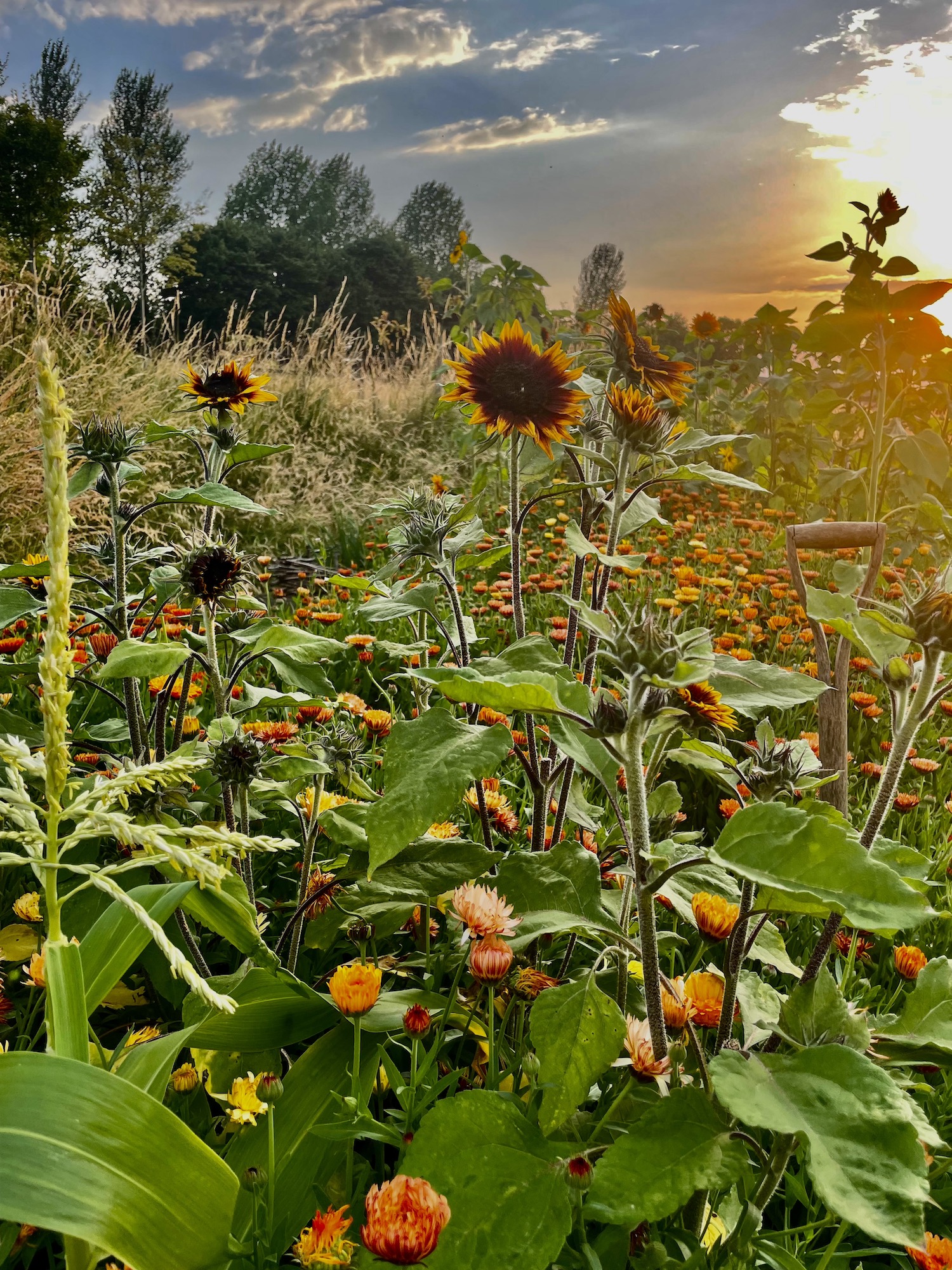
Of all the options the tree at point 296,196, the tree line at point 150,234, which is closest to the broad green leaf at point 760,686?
the tree line at point 150,234

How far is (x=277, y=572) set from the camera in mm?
3225

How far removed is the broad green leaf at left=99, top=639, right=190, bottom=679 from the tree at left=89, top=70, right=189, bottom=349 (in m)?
27.6

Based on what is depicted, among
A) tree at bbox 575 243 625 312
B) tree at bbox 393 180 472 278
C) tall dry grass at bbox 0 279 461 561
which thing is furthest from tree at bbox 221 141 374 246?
tall dry grass at bbox 0 279 461 561

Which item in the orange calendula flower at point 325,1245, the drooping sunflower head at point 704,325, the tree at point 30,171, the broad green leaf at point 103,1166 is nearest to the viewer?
the broad green leaf at point 103,1166

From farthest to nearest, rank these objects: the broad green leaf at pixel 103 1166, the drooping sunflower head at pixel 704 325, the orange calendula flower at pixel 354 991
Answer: the drooping sunflower head at pixel 704 325 → the orange calendula flower at pixel 354 991 → the broad green leaf at pixel 103 1166

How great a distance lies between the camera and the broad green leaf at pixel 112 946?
770 millimetres

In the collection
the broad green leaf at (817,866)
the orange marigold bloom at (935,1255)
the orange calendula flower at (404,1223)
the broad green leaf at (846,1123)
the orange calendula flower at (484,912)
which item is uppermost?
the broad green leaf at (817,866)

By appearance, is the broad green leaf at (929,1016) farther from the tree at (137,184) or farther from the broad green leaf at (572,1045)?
the tree at (137,184)

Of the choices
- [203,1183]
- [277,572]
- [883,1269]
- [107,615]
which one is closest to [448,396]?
[107,615]

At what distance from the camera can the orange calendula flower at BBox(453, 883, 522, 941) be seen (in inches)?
34.6

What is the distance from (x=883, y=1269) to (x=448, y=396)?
4.29ft

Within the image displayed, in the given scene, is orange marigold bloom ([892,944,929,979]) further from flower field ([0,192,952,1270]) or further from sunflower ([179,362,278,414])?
sunflower ([179,362,278,414])

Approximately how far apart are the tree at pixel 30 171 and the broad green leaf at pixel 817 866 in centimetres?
2448

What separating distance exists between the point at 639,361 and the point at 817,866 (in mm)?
1053
